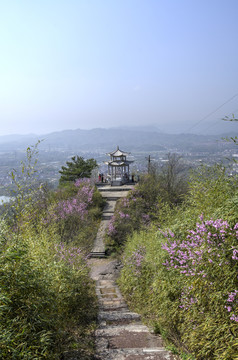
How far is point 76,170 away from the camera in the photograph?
2642 centimetres

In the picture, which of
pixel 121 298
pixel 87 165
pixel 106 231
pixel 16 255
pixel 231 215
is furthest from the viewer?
pixel 87 165

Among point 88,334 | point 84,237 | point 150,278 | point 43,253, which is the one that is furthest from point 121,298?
point 84,237

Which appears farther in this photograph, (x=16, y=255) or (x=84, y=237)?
(x=84, y=237)

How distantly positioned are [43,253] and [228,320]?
282 cm

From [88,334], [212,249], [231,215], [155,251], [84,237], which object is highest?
[231,215]

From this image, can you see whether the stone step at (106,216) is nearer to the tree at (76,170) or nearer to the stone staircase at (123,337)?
the stone staircase at (123,337)

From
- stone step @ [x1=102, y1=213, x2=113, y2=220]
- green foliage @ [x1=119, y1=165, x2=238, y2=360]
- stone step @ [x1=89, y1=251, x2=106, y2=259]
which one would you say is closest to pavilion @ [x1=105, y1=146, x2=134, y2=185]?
stone step @ [x1=102, y1=213, x2=113, y2=220]

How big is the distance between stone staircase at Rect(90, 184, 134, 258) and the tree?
3160mm

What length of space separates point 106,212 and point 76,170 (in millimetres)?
10129

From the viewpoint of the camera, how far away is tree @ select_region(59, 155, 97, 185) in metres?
26.4

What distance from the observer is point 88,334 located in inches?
180

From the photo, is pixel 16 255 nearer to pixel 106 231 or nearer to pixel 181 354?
pixel 181 354

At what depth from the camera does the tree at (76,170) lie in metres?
26.4

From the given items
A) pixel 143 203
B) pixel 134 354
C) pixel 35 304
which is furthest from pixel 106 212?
pixel 35 304
